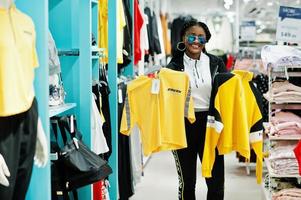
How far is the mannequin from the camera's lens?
1.92 m

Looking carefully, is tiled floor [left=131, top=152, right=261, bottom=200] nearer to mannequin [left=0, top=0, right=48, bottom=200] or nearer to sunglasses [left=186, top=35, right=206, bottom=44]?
sunglasses [left=186, top=35, right=206, bottom=44]

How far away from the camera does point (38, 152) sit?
2244 millimetres

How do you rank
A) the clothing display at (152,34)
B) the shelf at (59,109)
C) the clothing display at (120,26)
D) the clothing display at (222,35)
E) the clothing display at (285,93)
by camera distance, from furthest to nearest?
the clothing display at (222,35)
the clothing display at (152,34)
the clothing display at (120,26)
the clothing display at (285,93)
the shelf at (59,109)

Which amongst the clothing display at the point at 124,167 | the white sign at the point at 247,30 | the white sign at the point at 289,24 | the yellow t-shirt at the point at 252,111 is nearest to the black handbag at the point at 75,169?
the yellow t-shirt at the point at 252,111

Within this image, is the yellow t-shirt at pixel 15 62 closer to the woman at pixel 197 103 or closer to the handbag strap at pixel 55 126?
the handbag strap at pixel 55 126

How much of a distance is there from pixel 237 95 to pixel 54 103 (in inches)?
56.1

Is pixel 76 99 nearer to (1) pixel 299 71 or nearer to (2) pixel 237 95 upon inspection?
(2) pixel 237 95

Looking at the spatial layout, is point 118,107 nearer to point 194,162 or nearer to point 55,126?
point 194,162

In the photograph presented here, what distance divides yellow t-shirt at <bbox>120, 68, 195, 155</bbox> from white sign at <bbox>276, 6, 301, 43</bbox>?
1583 millimetres

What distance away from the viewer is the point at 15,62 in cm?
195

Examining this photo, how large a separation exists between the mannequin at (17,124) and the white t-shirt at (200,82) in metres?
1.83

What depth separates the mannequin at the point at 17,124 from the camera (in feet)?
6.31

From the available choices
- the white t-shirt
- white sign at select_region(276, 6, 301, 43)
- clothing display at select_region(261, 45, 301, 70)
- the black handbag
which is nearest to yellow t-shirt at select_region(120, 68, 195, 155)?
the white t-shirt

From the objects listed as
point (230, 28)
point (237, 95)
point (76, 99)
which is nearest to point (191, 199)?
point (237, 95)
